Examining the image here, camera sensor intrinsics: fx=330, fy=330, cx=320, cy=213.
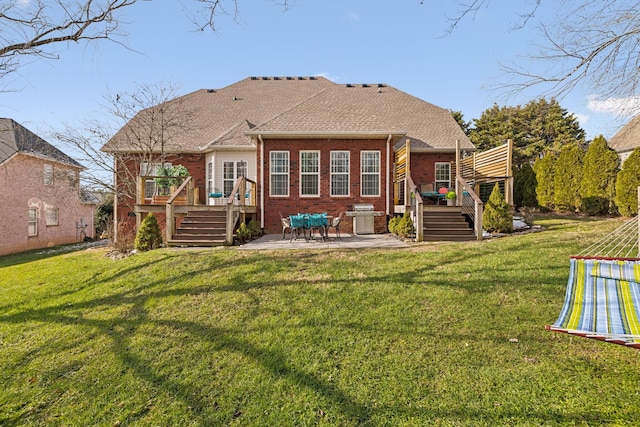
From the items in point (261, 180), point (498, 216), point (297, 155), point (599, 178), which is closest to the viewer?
point (498, 216)

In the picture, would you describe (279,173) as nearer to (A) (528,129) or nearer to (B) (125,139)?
(B) (125,139)

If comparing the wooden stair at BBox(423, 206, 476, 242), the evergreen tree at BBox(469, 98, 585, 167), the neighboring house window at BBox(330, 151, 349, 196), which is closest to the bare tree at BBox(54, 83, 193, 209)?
the neighboring house window at BBox(330, 151, 349, 196)

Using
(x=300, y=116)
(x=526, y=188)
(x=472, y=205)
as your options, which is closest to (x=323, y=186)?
(x=300, y=116)

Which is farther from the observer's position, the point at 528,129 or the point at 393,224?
the point at 528,129

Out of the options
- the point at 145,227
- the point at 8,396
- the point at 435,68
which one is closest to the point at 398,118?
the point at 435,68

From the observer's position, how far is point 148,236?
393 inches

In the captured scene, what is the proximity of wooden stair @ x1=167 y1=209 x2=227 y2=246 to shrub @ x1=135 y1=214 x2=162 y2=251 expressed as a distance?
1.34 ft

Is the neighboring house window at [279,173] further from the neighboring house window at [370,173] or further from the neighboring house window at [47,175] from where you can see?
the neighboring house window at [47,175]

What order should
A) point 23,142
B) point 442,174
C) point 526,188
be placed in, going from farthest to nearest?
1. point 23,142
2. point 526,188
3. point 442,174

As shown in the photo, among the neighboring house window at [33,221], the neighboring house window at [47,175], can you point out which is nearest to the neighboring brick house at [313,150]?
the neighboring house window at [47,175]

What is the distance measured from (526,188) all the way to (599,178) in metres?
4.93

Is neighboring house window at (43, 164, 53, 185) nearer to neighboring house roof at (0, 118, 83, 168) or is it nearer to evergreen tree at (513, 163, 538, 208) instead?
neighboring house roof at (0, 118, 83, 168)

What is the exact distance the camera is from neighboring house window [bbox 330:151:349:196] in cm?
1325

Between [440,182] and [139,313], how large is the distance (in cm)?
1329
